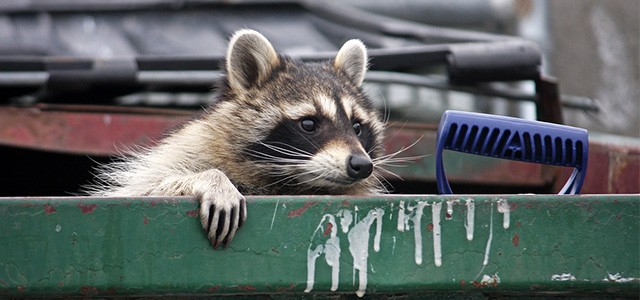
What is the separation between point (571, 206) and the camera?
2244 millimetres

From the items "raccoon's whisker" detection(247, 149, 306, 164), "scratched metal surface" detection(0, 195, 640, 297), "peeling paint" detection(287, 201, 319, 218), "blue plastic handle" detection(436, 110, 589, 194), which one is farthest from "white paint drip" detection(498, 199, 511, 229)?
"raccoon's whisker" detection(247, 149, 306, 164)

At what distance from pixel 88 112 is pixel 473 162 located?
1.70 metres

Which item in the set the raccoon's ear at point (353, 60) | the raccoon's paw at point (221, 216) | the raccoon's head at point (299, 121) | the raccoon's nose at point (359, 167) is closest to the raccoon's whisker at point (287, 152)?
the raccoon's head at point (299, 121)

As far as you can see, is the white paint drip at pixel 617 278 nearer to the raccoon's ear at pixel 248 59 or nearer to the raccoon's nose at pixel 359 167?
the raccoon's nose at pixel 359 167

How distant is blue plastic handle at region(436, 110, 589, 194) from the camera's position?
254cm

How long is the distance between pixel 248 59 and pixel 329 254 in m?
1.57

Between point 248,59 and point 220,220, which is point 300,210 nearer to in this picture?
point 220,220

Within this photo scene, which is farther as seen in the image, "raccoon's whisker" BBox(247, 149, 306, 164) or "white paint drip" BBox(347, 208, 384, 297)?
"raccoon's whisker" BBox(247, 149, 306, 164)

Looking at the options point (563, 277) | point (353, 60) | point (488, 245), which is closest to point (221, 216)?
point (488, 245)

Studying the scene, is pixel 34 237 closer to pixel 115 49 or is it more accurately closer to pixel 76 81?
pixel 76 81

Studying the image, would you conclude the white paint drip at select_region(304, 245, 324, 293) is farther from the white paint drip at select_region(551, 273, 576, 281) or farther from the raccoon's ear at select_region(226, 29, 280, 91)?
the raccoon's ear at select_region(226, 29, 280, 91)

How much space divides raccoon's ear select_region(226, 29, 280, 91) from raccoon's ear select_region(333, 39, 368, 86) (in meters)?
0.29

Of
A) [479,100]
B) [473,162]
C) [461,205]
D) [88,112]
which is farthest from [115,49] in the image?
[461,205]

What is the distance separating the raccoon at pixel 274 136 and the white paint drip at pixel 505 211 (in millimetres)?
915
